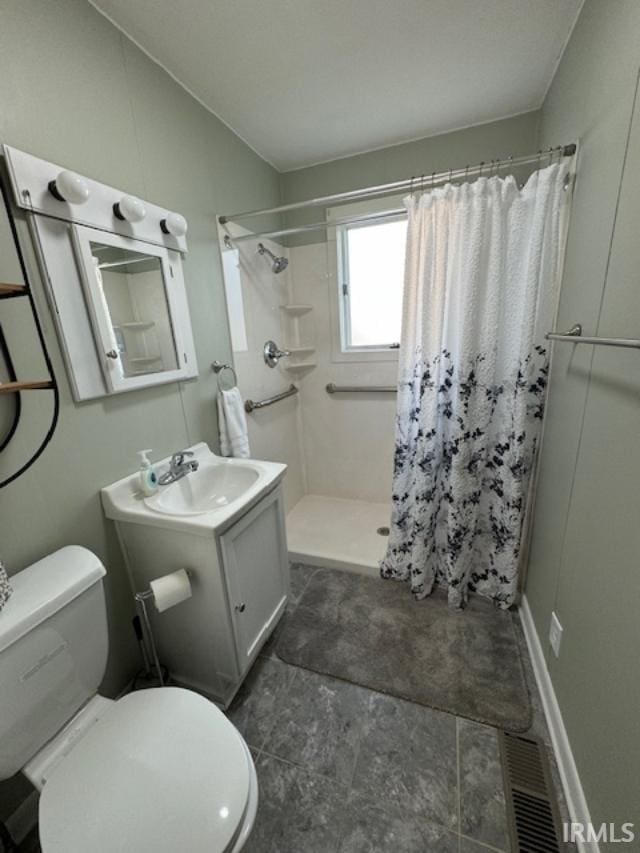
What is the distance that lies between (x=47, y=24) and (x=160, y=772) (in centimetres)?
201

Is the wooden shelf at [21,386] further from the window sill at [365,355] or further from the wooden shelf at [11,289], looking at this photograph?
the window sill at [365,355]

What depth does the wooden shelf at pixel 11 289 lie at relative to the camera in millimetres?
836

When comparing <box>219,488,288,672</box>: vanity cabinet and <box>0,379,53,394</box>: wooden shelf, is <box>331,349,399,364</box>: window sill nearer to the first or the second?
<box>219,488,288,672</box>: vanity cabinet

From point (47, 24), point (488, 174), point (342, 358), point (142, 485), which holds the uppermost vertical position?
point (47, 24)

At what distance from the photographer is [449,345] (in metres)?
1.55

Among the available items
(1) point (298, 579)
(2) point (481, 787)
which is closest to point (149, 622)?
(1) point (298, 579)

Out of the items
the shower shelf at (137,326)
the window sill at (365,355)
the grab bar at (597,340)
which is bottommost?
the window sill at (365,355)

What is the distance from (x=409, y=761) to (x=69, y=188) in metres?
2.08

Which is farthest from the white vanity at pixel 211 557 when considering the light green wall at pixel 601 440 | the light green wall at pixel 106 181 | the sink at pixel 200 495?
the light green wall at pixel 601 440

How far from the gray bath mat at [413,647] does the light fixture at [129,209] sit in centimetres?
185

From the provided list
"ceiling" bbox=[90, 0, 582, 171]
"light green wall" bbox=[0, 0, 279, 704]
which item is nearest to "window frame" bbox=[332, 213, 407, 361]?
"ceiling" bbox=[90, 0, 582, 171]

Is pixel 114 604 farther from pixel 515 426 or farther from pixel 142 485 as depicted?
pixel 515 426

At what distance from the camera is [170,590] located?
1.08 m

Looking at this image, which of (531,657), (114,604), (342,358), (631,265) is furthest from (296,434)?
(631,265)
